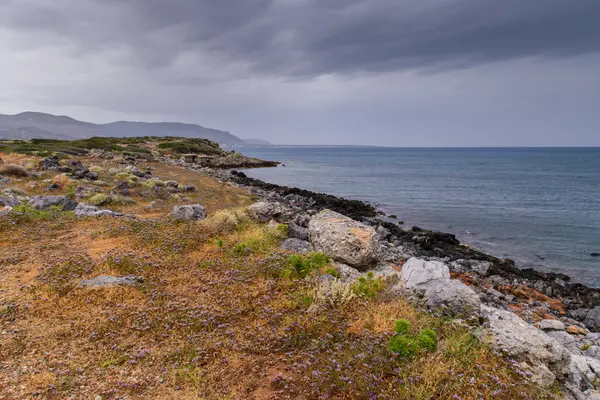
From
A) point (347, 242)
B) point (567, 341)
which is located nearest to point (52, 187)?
point (347, 242)

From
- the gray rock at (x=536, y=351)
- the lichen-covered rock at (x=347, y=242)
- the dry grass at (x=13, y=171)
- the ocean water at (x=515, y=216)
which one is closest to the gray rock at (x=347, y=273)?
the lichen-covered rock at (x=347, y=242)

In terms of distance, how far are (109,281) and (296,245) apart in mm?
6554

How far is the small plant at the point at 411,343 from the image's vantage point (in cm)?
593

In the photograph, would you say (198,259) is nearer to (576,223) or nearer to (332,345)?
(332,345)

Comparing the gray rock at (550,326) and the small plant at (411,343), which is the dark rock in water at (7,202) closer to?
the small plant at (411,343)

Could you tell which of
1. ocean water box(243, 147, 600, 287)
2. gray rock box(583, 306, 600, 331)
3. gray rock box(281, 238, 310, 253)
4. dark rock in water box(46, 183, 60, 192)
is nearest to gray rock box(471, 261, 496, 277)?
ocean water box(243, 147, 600, 287)

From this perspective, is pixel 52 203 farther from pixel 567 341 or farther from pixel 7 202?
pixel 567 341

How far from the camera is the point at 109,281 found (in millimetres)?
8914

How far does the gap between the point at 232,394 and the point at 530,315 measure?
1210 cm

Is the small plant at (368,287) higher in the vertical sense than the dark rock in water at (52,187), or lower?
lower

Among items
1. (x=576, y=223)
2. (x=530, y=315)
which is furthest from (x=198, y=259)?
(x=576, y=223)

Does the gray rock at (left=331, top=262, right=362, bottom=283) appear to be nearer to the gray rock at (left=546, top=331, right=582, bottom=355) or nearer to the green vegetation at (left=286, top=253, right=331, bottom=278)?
the green vegetation at (left=286, top=253, right=331, bottom=278)

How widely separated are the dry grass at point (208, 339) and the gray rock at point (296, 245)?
181 cm

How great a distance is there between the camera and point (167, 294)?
27.8 feet
